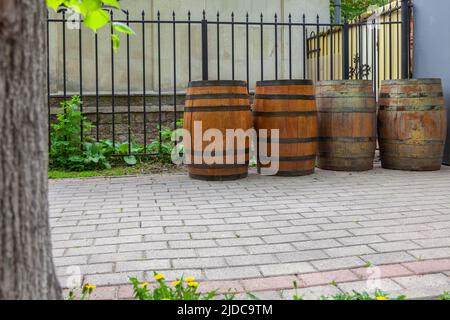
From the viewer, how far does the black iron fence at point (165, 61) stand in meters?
7.45

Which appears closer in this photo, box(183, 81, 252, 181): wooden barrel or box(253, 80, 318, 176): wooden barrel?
box(183, 81, 252, 181): wooden barrel

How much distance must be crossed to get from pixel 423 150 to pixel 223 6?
5.70 meters

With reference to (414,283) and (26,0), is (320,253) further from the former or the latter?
(26,0)

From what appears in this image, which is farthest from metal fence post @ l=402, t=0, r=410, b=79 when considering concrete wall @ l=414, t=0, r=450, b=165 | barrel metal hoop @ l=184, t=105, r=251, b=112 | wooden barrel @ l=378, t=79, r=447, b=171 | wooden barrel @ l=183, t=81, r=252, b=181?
barrel metal hoop @ l=184, t=105, r=251, b=112

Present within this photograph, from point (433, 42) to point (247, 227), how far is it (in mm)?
4361

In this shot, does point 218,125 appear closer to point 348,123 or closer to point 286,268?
point 348,123

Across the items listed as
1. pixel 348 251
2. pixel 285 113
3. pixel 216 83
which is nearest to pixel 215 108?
pixel 216 83

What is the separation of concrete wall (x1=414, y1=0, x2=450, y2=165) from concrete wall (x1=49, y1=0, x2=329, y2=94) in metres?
3.65

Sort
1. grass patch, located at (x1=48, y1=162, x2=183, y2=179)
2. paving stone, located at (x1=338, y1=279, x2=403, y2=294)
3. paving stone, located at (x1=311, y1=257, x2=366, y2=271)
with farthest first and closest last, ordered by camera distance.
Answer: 1. grass patch, located at (x1=48, y1=162, x2=183, y2=179)
2. paving stone, located at (x1=311, y1=257, x2=366, y2=271)
3. paving stone, located at (x1=338, y1=279, x2=403, y2=294)

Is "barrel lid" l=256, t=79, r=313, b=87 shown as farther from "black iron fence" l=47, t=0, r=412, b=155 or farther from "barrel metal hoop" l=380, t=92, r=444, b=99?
"black iron fence" l=47, t=0, r=412, b=155

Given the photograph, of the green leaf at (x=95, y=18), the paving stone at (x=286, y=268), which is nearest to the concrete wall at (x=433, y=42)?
the paving stone at (x=286, y=268)

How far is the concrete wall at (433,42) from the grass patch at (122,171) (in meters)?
3.41

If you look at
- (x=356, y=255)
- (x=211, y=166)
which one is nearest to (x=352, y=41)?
(x=211, y=166)

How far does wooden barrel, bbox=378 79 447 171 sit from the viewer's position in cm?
527
